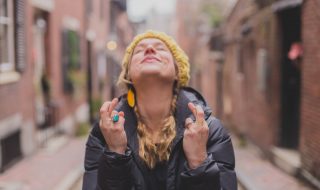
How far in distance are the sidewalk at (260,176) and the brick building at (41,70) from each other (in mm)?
3987

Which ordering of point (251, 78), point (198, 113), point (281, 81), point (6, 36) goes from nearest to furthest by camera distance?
point (198, 113)
point (6, 36)
point (281, 81)
point (251, 78)

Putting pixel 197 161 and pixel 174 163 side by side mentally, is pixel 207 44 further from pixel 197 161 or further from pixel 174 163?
pixel 197 161

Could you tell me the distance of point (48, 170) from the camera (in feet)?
29.4

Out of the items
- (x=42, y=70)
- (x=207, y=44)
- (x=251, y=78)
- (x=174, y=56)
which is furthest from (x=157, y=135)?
(x=207, y=44)

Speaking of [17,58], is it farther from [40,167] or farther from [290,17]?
[290,17]

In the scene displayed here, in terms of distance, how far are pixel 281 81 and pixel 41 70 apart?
5.81m

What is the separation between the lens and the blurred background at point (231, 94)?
7938 mm

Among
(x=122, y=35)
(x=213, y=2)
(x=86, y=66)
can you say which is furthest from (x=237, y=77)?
(x=122, y=35)

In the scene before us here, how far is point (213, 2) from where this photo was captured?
28422mm

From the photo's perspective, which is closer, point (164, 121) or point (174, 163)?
point (174, 163)

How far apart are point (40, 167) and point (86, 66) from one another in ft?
30.9

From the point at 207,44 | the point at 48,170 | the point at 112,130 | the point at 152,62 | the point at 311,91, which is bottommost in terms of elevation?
the point at 48,170

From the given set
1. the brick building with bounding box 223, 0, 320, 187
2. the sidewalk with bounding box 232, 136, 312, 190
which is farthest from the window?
the brick building with bounding box 223, 0, 320, 187

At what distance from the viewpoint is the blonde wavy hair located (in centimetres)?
248
